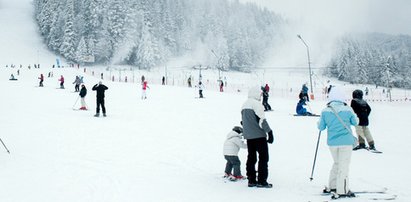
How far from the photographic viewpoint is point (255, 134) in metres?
7.78

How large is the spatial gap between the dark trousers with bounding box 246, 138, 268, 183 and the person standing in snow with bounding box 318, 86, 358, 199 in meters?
1.21

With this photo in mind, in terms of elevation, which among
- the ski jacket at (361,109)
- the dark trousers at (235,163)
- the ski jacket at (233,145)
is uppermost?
the ski jacket at (361,109)

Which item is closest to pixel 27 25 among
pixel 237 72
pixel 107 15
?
pixel 107 15

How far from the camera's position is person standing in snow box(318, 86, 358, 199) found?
7.11 m

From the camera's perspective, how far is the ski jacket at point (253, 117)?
773 cm

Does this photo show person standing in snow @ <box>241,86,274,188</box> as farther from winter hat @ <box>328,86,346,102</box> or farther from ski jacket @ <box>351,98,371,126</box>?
ski jacket @ <box>351,98,371,126</box>

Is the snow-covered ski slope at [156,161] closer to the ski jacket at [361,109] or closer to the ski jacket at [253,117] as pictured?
the ski jacket at [361,109]

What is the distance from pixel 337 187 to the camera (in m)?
7.12

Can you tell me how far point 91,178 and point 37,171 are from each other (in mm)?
1507

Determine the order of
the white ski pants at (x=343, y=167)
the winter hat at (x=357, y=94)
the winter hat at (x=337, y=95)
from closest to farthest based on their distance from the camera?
the white ski pants at (x=343, y=167) → the winter hat at (x=337, y=95) → the winter hat at (x=357, y=94)

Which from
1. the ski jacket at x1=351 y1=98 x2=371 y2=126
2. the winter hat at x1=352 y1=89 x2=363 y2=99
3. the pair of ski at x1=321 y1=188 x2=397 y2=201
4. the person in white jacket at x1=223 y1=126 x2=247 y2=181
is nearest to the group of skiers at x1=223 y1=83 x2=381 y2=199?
the person in white jacket at x1=223 y1=126 x2=247 y2=181

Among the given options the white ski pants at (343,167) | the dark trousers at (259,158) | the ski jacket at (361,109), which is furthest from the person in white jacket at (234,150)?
the ski jacket at (361,109)

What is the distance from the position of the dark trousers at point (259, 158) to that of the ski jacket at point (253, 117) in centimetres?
14

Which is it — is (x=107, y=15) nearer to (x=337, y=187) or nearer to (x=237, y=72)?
(x=237, y=72)
